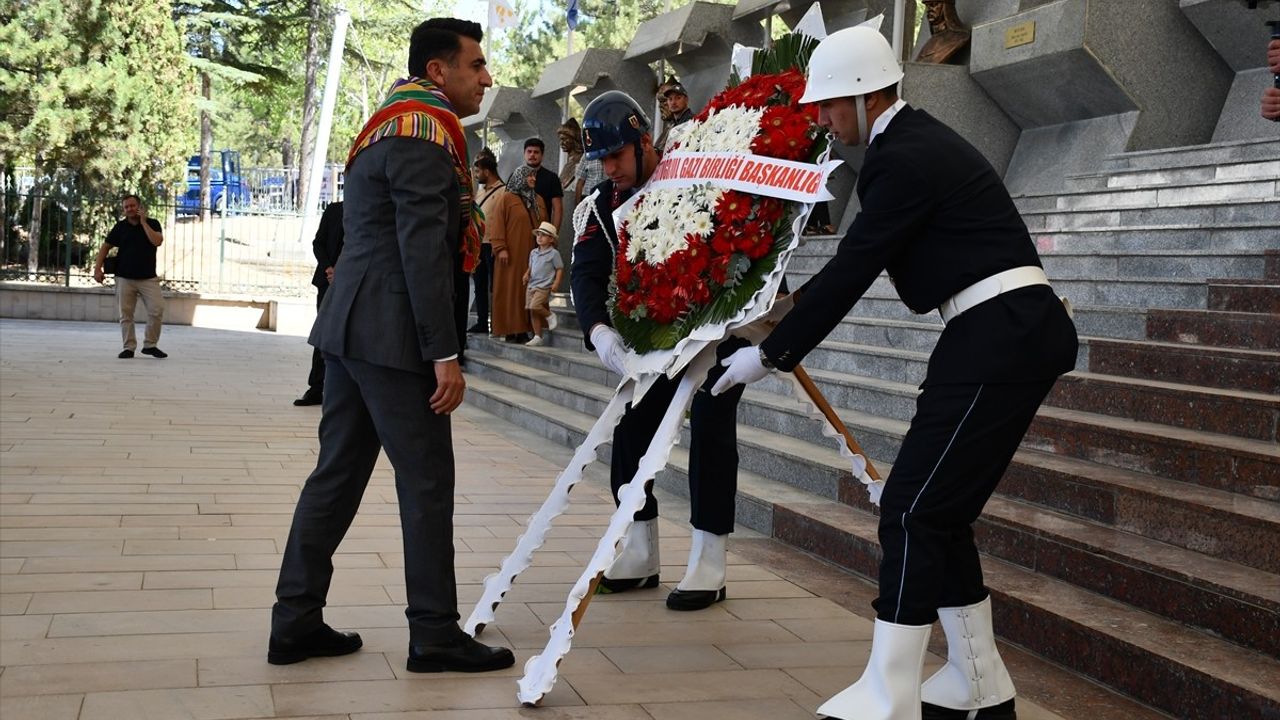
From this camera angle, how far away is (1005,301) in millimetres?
3293

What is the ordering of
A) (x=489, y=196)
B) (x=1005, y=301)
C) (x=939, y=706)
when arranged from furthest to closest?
(x=489, y=196) < (x=939, y=706) < (x=1005, y=301)

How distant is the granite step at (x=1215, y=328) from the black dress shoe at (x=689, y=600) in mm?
2665

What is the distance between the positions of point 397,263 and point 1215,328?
12.6 ft

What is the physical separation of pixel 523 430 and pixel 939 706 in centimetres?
688

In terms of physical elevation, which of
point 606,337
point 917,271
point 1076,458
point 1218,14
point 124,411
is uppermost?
point 1218,14

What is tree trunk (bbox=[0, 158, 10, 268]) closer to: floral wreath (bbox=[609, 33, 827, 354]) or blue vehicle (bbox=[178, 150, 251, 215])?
blue vehicle (bbox=[178, 150, 251, 215])

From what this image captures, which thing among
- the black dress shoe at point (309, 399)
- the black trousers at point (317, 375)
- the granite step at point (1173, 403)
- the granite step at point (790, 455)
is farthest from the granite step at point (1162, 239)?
the black dress shoe at point (309, 399)

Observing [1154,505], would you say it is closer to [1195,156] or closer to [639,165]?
[639,165]

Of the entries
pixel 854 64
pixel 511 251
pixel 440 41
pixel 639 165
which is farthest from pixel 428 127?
pixel 511 251

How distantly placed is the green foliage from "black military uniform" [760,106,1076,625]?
2278cm

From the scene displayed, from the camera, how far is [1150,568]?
4113mm

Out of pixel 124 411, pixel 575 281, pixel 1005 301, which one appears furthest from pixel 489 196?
pixel 1005 301

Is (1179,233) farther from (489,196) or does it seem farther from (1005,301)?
(489,196)

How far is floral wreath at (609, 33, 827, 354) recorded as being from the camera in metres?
3.87
